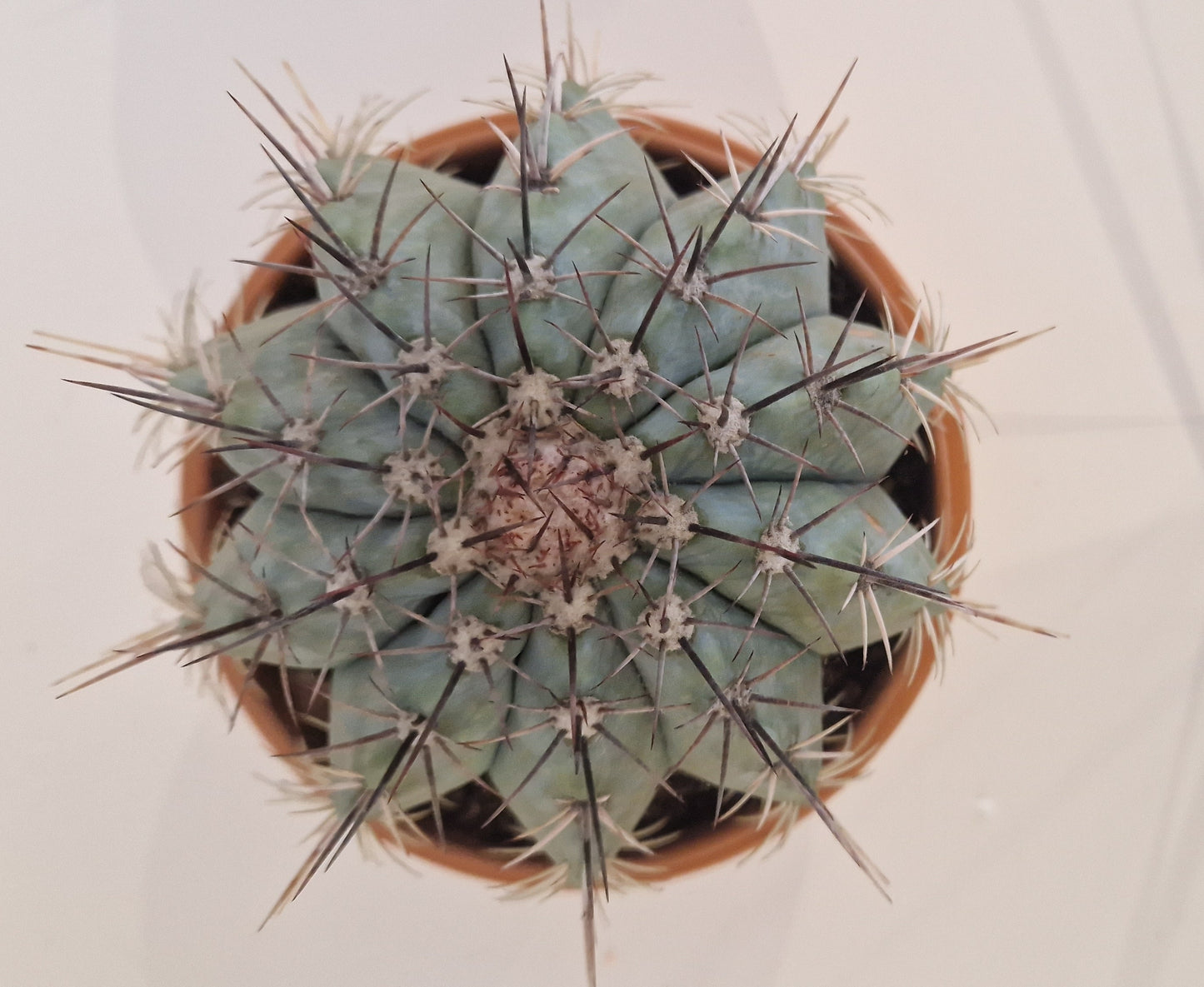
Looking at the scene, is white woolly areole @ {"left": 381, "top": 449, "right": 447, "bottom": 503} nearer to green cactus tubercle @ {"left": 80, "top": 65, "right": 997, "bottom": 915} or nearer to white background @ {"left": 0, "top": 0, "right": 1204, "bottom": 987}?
green cactus tubercle @ {"left": 80, "top": 65, "right": 997, "bottom": 915}

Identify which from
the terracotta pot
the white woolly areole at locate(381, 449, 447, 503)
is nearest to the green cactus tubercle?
the white woolly areole at locate(381, 449, 447, 503)

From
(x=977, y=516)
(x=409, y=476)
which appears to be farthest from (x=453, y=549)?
(x=977, y=516)

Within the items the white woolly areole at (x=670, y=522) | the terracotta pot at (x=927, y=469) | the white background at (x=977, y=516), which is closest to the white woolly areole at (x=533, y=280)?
the white woolly areole at (x=670, y=522)

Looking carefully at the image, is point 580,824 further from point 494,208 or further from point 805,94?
point 805,94

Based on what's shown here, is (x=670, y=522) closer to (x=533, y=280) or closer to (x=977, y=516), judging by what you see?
(x=533, y=280)

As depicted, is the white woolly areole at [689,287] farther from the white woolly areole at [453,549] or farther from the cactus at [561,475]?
the white woolly areole at [453,549]

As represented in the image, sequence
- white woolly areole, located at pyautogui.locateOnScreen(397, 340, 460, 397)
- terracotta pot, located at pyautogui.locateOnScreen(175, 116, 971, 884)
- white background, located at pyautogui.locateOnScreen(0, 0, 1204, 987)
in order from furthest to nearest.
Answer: white background, located at pyautogui.locateOnScreen(0, 0, 1204, 987) < terracotta pot, located at pyautogui.locateOnScreen(175, 116, 971, 884) < white woolly areole, located at pyautogui.locateOnScreen(397, 340, 460, 397)

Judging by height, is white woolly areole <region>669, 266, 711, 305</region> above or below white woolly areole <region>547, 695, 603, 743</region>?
above
